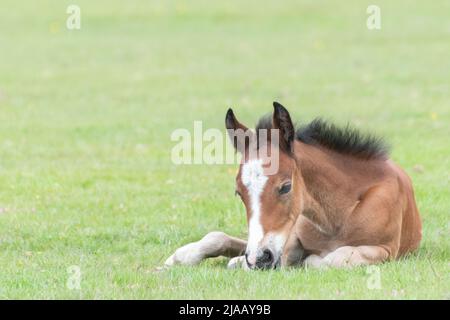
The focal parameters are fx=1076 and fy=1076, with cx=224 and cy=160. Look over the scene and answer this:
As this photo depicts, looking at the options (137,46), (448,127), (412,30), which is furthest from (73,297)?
(412,30)

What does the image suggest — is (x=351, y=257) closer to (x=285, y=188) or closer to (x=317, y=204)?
(x=317, y=204)

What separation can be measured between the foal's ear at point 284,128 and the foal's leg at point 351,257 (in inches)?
39.5

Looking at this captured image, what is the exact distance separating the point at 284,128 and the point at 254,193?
660 millimetres

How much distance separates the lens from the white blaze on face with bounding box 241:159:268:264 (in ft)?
27.3

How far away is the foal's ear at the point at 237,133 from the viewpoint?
870 cm

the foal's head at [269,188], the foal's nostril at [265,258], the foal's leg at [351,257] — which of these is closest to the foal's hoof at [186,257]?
the foal's leg at [351,257]

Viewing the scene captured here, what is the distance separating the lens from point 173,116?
1970 centimetres

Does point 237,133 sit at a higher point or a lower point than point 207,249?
higher

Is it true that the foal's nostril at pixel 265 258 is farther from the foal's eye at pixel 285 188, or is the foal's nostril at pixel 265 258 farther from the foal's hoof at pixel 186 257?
→ the foal's hoof at pixel 186 257

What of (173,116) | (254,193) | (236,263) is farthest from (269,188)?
(173,116)

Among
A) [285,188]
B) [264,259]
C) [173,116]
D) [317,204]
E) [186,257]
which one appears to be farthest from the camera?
[173,116]

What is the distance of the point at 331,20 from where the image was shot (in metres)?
33.0

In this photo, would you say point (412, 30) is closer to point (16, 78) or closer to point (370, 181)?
point (16, 78)

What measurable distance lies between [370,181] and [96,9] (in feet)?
89.5
